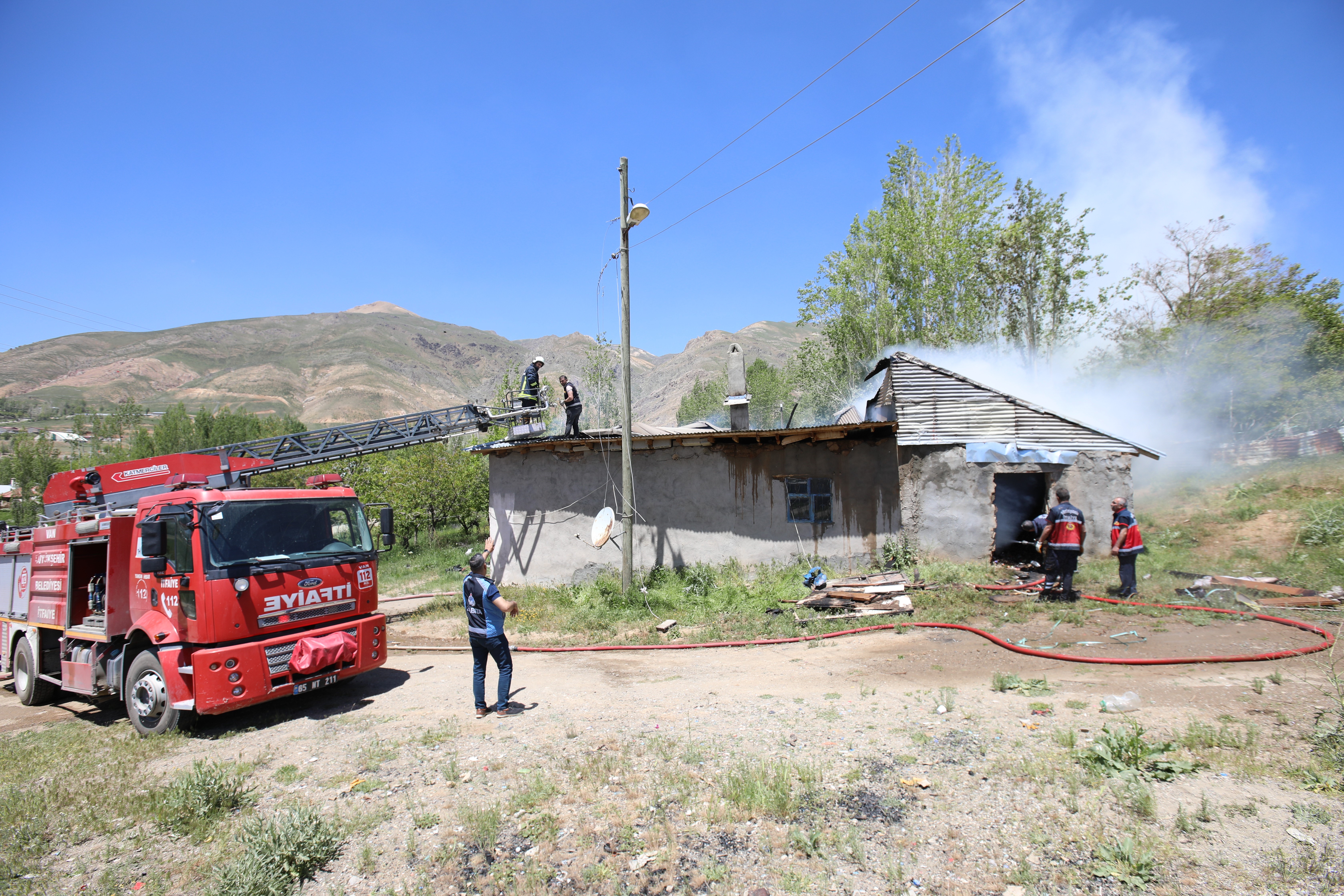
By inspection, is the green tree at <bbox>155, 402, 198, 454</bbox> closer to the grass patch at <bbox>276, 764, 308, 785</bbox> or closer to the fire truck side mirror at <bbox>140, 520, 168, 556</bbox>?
the fire truck side mirror at <bbox>140, 520, 168, 556</bbox>

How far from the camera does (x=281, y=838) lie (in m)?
4.06

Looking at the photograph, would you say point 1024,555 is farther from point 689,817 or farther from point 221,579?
point 221,579

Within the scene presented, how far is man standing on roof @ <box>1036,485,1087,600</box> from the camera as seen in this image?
9.73 metres

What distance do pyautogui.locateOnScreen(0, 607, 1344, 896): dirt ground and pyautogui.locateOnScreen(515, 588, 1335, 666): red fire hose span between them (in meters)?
0.13

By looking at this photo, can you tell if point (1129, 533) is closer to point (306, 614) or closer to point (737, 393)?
point (737, 393)

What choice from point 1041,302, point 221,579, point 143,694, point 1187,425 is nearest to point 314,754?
point 221,579

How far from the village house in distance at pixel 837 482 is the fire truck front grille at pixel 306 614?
291 inches

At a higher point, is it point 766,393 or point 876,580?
point 766,393

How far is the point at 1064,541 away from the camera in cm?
981

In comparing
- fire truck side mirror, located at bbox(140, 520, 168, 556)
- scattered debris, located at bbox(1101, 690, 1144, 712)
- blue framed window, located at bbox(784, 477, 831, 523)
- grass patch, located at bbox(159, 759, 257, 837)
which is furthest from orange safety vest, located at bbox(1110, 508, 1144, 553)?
fire truck side mirror, located at bbox(140, 520, 168, 556)

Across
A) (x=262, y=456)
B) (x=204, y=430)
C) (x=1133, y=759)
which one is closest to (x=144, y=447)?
(x=204, y=430)

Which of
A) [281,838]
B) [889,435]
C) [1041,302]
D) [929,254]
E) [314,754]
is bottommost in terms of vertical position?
[314,754]

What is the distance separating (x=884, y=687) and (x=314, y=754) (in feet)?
20.7

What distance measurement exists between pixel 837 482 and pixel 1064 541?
4.63 m
